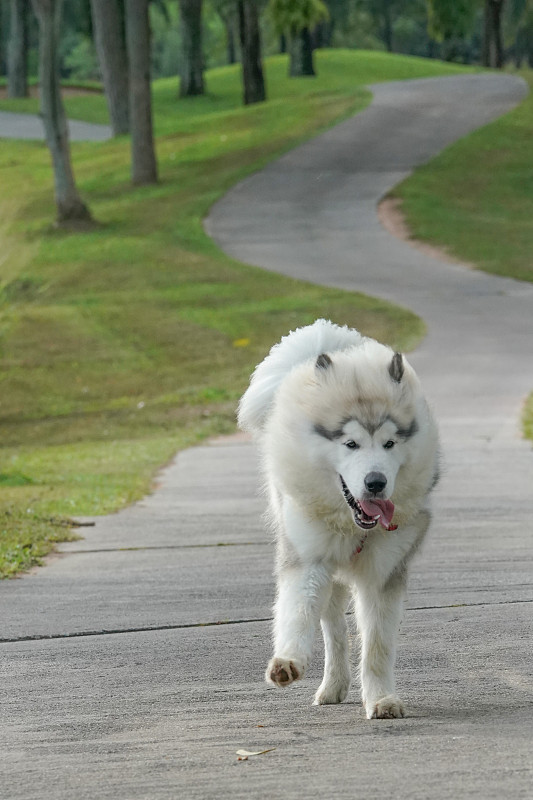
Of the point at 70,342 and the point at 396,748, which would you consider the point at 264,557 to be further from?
the point at 70,342

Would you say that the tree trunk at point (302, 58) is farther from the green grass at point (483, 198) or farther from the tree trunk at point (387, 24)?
the tree trunk at point (387, 24)

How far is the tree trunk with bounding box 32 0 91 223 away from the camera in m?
29.7

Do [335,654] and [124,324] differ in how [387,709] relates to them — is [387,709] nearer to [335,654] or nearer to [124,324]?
[335,654]

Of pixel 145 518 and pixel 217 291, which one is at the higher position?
pixel 145 518

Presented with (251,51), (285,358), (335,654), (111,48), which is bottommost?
(251,51)

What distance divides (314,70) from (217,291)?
1530 inches

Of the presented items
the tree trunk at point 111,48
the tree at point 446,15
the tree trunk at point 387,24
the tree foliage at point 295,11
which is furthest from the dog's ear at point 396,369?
the tree trunk at point 387,24

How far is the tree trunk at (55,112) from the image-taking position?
2974 cm

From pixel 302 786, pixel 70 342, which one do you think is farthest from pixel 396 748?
pixel 70 342

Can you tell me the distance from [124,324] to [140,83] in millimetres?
14452

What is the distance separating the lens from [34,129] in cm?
5844

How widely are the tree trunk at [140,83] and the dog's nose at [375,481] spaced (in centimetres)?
3407

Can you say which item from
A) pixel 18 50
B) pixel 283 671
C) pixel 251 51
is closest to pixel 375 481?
pixel 283 671

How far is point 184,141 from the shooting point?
4831cm
